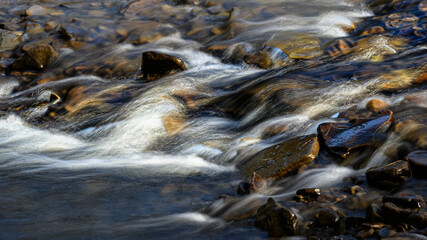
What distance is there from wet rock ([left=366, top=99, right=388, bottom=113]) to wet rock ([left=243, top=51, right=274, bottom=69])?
259cm

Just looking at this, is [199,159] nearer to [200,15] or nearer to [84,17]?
[200,15]

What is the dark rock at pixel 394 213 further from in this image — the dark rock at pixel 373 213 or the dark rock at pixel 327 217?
the dark rock at pixel 327 217

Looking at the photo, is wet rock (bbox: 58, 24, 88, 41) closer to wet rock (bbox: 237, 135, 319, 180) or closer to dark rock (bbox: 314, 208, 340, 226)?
wet rock (bbox: 237, 135, 319, 180)

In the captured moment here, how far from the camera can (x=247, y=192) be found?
4.24 meters

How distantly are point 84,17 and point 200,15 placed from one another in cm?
319

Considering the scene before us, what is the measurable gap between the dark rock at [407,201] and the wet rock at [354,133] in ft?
4.01

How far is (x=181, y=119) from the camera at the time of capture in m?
6.50

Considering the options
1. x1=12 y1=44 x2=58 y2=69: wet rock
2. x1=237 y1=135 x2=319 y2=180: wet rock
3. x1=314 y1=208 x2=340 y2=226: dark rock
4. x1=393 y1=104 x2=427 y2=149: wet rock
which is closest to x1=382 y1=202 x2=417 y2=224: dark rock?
x1=314 y1=208 x2=340 y2=226: dark rock

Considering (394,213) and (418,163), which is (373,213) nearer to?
(394,213)

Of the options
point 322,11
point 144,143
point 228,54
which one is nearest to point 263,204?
point 144,143

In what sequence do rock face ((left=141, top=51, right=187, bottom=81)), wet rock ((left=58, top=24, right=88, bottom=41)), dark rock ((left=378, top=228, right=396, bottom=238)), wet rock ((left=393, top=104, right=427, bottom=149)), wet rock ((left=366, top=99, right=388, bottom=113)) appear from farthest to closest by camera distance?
wet rock ((left=58, top=24, right=88, bottom=41)), rock face ((left=141, top=51, right=187, bottom=81)), wet rock ((left=366, top=99, right=388, bottom=113)), wet rock ((left=393, top=104, right=427, bottom=149)), dark rock ((left=378, top=228, right=396, bottom=238))

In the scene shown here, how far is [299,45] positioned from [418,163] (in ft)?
15.2

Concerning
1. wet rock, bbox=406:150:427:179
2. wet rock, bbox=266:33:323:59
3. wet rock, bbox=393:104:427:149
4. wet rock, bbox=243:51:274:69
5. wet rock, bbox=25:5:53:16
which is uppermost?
wet rock, bbox=406:150:427:179

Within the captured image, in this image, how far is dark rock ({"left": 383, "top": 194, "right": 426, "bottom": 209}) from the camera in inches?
127
